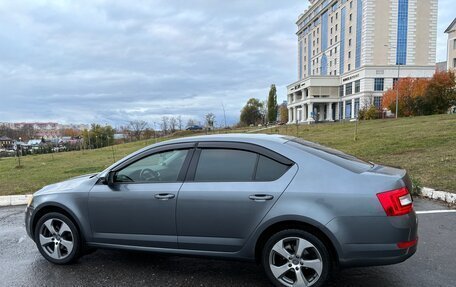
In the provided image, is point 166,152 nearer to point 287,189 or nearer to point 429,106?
point 287,189

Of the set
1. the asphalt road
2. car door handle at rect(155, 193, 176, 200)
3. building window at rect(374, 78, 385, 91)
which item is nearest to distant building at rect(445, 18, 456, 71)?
building window at rect(374, 78, 385, 91)

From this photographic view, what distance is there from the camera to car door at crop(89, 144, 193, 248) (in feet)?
11.6

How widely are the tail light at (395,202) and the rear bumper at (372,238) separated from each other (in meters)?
0.05

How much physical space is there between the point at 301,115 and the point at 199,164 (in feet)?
249

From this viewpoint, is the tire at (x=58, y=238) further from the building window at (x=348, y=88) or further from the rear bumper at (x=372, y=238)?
the building window at (x=348, y=88)

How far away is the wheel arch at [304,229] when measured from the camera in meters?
3.01

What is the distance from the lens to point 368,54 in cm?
6334

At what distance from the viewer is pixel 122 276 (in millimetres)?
3656

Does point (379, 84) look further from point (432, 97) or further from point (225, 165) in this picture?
point (225, 165)

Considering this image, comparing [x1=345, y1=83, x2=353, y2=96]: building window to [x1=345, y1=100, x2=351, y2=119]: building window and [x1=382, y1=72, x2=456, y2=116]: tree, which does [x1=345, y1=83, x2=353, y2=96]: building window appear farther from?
[x1=382, y1=72, x2=456, y2=116]: tree

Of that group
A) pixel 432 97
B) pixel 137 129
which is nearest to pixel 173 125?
pixel 137 129

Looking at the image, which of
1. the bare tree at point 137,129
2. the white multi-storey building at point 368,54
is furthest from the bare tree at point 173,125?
the white multi-storey building at point 368,54

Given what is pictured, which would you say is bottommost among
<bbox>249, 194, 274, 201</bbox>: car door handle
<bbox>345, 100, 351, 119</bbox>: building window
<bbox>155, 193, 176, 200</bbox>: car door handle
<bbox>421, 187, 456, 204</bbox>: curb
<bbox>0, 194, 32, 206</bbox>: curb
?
<bbox>0, 194, 32, 206</bbox>: curb

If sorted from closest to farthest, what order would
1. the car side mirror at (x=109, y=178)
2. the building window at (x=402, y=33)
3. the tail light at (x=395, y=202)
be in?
1. the tail light at (x=395, y=202)
2. the car side mirror at (x=109, y=178)
3. the building window at (x=402, y=33)
